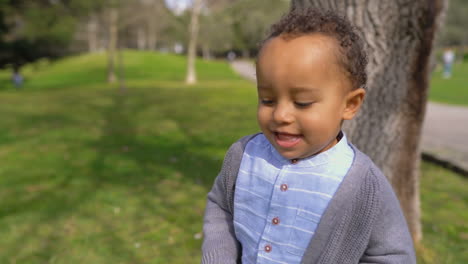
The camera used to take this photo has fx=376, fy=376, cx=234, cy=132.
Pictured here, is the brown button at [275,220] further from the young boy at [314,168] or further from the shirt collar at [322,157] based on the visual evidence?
the shirt collar at [322,157]

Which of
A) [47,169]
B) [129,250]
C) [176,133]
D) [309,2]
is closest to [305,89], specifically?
[309,2]

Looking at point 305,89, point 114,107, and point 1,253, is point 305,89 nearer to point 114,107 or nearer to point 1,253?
point 1,253

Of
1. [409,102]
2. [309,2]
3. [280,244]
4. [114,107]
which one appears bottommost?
[114,107]

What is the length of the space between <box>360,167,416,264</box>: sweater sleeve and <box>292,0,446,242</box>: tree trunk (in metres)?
1.53

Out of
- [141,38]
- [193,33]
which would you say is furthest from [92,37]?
[193,33]

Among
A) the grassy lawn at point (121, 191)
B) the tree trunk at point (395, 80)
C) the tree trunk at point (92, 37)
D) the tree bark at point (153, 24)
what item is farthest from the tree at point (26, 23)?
the tree trunk at point (92, 37)

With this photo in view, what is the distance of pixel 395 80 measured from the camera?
2.83 m

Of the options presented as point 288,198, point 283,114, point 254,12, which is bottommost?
point 288,198

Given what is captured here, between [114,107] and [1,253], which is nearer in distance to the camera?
[1,253]

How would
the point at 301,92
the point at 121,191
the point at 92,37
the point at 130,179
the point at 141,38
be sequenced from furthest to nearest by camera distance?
the point at 141,38 < the point at 92,37 < the point at 130,179 < the point at 121,191 < the point at 301,92

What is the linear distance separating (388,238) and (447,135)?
7.62 metres

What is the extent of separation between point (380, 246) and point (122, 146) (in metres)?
6.32

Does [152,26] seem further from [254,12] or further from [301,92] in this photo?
[301,92]

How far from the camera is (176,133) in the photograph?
27.3ft
